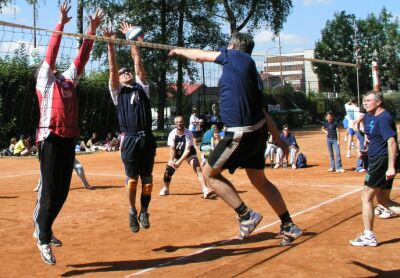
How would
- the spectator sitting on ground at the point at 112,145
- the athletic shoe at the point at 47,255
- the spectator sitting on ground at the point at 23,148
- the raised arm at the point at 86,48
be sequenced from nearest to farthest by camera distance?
the athletic shoe at the point at 47,255, the raised arm at the point at 86,48, the spectator sitting on ground at the point at 23,148, the spectator sitting on ground at the point at 112,145

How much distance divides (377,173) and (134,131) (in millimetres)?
3124

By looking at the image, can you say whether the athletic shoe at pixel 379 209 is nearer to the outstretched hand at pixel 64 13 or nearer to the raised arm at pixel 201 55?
the raised arm at pixel 201 55

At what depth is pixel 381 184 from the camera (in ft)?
21.3

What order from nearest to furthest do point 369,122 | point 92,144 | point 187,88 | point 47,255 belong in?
1. point 47,255
2. point 369,122
3. point 92,144
4. point 187,88

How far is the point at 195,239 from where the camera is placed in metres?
7.04

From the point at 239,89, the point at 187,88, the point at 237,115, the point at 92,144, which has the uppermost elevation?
the point at 187,88

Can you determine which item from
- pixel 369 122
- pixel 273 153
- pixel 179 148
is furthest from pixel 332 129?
pixel 369 122

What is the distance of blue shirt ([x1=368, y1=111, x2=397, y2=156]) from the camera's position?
6.58m

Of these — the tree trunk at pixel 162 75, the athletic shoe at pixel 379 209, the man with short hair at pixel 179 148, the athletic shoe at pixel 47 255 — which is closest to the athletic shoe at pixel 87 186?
the man with short hair at pixel 179 148

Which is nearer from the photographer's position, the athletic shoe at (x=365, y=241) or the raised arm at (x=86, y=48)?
the raised arm at (x=86, y=48)

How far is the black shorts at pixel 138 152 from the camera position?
654cm

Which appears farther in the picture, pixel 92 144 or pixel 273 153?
pixel 92 144

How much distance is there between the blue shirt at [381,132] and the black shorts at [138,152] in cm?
290

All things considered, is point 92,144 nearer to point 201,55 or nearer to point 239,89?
point 201,55
